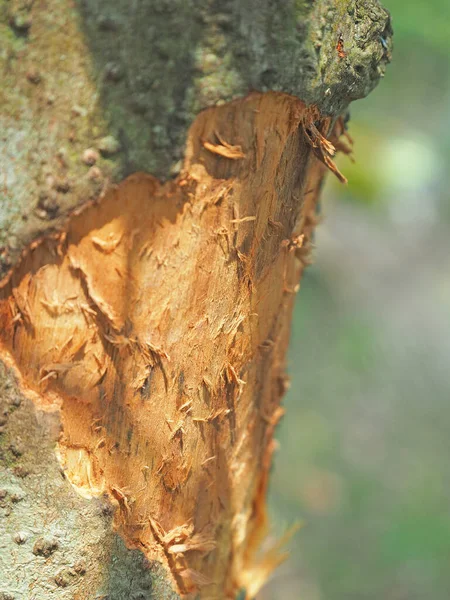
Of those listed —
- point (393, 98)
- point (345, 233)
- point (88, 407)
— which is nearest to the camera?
point (88, 407)

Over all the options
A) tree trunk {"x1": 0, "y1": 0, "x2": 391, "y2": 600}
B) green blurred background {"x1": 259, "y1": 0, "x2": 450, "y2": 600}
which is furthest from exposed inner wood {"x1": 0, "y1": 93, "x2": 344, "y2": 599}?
green blurred background {"x1": 259, "y1": 0, "x2": 450, "y2": 600}

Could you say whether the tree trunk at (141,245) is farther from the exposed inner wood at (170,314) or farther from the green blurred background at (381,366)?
the green blurred background at (381,366)

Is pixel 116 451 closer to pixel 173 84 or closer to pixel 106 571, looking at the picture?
pixel 106 571

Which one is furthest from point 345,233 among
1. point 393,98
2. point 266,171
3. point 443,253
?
point 266,171

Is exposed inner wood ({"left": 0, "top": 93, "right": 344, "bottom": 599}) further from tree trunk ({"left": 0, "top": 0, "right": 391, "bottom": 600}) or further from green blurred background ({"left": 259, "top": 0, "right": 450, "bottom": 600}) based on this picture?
green blurred background ({"left": 259, "top": 0, "right": 450, "bottom": 600})

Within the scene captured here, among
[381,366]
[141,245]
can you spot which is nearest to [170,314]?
[141,245]
